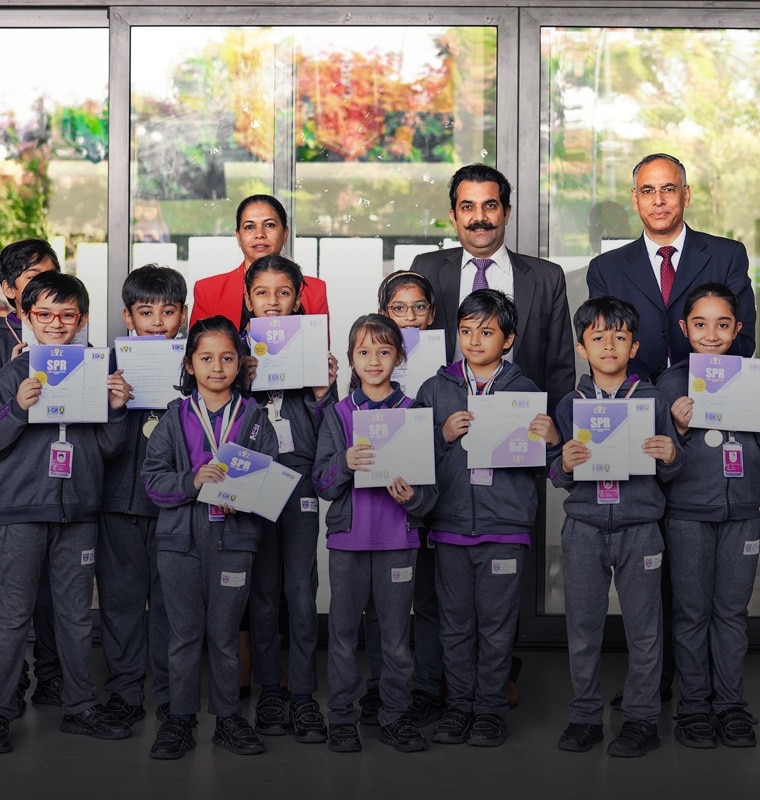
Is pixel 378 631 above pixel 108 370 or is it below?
below

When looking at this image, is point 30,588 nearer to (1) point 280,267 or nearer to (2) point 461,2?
(1) point 280,267

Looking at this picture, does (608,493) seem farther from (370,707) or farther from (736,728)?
(370,707)

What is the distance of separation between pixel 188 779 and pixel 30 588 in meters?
0.91

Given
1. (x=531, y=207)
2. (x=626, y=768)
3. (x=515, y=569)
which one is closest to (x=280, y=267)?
(x=515, y=569)

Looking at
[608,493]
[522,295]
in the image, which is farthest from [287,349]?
[608,493]

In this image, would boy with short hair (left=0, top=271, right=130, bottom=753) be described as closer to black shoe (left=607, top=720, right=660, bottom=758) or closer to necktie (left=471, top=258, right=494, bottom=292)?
necktie (left=471, top=258, right=494, bottom=292)

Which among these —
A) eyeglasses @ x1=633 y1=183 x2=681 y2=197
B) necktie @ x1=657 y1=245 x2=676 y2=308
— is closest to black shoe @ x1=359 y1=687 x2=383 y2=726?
necktie @ x1=657 y1=245 x2=676 y2=308

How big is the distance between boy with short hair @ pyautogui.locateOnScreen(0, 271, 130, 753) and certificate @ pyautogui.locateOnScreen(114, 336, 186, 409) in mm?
76

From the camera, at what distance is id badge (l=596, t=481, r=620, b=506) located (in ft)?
13.3

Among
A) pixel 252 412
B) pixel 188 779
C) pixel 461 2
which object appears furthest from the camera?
pixel 461 2

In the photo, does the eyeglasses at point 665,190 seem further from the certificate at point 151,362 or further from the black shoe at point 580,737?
the black shoe at point 580,737

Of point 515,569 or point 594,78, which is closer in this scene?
point 515,569

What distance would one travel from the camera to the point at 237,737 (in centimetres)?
401

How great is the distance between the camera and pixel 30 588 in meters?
4.09
